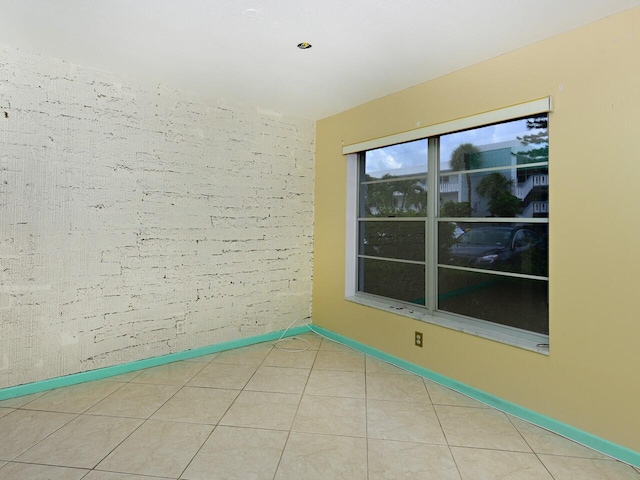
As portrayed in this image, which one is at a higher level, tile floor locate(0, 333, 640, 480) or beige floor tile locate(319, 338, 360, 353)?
beige floor tile locate(319, 338, 360, 353)

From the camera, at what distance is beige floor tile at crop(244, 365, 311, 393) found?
8.81 ft

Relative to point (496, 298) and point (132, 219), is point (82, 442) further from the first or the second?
point (496, 298)

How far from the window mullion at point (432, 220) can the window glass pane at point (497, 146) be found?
0.06m

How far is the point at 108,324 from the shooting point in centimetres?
286

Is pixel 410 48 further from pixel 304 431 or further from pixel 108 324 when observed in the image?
pixel 108 324

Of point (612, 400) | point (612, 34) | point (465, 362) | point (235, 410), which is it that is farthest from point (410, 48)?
point (235, 410)

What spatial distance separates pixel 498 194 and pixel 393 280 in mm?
1256

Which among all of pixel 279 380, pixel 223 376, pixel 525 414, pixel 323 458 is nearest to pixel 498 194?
pixel 525 414

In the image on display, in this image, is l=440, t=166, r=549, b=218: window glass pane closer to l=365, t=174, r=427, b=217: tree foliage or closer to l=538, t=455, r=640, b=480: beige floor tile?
l=365, t=174, r=427, b=217: tree foliage

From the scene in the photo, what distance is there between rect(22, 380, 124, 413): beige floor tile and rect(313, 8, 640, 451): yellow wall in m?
2.62

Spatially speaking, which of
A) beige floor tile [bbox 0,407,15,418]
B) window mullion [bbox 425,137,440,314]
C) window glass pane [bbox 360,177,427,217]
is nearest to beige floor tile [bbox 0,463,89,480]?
beige floor tile [bbox 0,407,15,418]

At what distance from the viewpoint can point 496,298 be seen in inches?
103

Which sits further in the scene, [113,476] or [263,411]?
[263,411]

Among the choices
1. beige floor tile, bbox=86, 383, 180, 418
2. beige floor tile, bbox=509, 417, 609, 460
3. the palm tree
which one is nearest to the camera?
beige floor tile, bbox=509, 417, 609, 460
